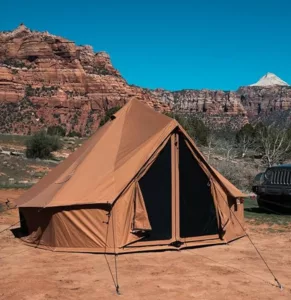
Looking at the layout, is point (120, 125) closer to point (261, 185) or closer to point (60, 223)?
point (60, 223)

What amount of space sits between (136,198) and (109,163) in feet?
3.32

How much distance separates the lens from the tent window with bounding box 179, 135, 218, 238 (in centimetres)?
929

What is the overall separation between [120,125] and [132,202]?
219cm

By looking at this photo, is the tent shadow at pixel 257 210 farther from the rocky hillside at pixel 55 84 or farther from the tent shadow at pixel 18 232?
the rocky hillside at pixel 55 84

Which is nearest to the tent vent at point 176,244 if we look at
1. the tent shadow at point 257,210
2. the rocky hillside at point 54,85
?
the tent shadow at point 257,210

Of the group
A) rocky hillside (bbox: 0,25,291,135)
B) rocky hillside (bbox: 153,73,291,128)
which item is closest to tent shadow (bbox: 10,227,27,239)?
rocky hillside (bbox: 0,25,291,135)

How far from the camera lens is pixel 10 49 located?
10112 cm

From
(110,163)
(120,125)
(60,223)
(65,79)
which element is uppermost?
(65,79)

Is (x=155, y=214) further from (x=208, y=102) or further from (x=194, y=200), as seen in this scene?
(x=208, y=102)

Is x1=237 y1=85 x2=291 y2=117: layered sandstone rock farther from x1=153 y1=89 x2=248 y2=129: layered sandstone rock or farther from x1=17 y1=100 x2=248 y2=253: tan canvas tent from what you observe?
x1=17 y1=100 x2=248 y2=253: tan canvas tent

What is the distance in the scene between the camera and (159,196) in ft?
30.0

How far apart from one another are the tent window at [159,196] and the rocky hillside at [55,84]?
259ft

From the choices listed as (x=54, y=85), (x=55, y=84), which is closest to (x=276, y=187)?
(x=54, y=85)

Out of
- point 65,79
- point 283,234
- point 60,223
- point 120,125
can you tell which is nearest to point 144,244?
point 60,223
